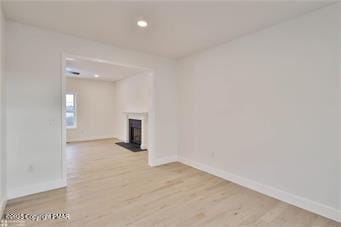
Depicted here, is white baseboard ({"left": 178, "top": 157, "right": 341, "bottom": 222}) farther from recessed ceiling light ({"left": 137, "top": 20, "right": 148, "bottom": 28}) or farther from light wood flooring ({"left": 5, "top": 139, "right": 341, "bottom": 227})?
recessed ceiling light ({"left": 137, "top": 20, "right": 148, "bottom": 28})

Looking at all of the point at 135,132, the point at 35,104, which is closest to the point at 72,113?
the point at 135,132

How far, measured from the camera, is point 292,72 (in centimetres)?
242

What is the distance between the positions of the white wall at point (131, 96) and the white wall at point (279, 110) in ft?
8.48

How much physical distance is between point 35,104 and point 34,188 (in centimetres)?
131

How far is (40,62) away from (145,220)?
2836 mm

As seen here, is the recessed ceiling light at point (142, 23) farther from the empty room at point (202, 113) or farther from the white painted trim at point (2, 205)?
the white painted trim at point (2, 205)

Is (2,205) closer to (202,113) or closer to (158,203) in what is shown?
(158,203)

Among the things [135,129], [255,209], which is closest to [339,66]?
[255,209]

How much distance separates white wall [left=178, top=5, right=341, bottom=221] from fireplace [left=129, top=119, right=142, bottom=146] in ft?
10.2

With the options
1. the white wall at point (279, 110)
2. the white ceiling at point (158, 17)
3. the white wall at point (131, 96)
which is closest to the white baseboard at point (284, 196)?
the white wall at point (279, 110)

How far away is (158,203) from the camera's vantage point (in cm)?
244

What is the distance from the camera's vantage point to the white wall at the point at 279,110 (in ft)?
7.03

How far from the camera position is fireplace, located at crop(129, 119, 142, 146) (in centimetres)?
629

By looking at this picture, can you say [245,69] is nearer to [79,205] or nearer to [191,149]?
[191,149]
